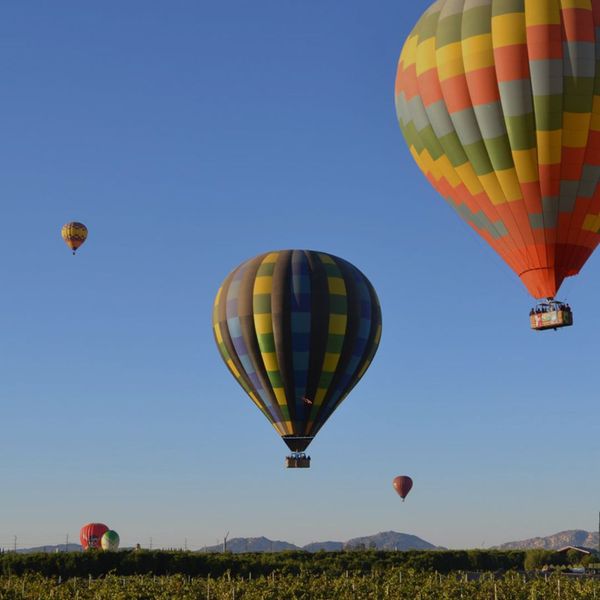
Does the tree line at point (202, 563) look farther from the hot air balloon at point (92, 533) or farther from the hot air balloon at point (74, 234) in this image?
the hot air balloon at point (92, 533)

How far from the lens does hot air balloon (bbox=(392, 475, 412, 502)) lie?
3617 inches

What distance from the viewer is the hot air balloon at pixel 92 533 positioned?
Answer: 102m

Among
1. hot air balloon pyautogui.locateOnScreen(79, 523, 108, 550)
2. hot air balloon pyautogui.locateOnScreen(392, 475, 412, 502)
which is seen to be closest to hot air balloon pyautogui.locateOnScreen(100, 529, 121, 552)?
hot air balloon pyautogui.locateOnScreen(79, 523, 108, 550)

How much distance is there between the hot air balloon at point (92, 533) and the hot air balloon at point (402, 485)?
1205 inches

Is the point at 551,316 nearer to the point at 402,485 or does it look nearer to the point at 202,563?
the point at 202,563

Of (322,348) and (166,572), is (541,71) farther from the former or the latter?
(166,572)

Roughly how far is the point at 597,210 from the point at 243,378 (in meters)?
25.2

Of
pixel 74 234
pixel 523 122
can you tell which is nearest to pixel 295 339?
pixel 523 122

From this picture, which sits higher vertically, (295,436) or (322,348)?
(322,348)

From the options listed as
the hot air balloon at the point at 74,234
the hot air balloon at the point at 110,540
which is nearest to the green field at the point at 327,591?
the hot air balloon at the point at 74,234

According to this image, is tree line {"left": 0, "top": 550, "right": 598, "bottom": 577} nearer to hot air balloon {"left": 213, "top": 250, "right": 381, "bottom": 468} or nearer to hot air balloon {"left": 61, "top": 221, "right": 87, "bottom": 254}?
hot air balloon {"left": 213, "top": 250, "right": 381, "bottom": 468}

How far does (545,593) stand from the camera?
35.8m

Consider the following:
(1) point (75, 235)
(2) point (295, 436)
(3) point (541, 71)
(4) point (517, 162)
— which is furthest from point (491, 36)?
(1) point (75, 235)

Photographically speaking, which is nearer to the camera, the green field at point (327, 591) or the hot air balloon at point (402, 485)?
the green field at point (327, 591)
